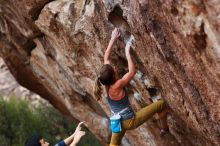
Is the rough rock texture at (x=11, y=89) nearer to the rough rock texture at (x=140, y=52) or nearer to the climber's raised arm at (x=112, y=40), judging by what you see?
the rough rock texture at (x=140, y=52)

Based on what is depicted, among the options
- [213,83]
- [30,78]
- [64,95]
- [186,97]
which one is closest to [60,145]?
[186,97]

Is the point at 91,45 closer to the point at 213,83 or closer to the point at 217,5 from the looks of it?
the point at 213,83

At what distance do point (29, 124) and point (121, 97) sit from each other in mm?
13960

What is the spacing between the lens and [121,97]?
6.94 metres

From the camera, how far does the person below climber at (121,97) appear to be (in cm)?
663

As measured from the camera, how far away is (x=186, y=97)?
21.3 ft

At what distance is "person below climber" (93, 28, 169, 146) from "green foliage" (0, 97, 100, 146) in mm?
12432

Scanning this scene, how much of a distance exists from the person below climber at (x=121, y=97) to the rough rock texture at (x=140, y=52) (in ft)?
0.60

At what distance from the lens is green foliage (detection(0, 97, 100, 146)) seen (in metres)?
19.9

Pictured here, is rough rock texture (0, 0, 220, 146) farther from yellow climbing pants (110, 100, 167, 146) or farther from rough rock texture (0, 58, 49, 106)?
rough rock texture (0, 58, 49, 106)

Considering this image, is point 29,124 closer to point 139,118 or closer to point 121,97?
point 139,118

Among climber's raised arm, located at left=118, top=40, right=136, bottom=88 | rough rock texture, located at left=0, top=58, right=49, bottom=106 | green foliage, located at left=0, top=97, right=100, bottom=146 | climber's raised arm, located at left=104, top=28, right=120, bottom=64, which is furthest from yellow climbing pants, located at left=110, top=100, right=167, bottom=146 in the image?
rough rock texture, located at left=0, top=58, right=49, bottom=106

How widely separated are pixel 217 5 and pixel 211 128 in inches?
89.2

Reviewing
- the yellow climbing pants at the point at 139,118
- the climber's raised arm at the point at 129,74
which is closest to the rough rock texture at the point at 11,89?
the yellow climbing pants at the point at 139,118
